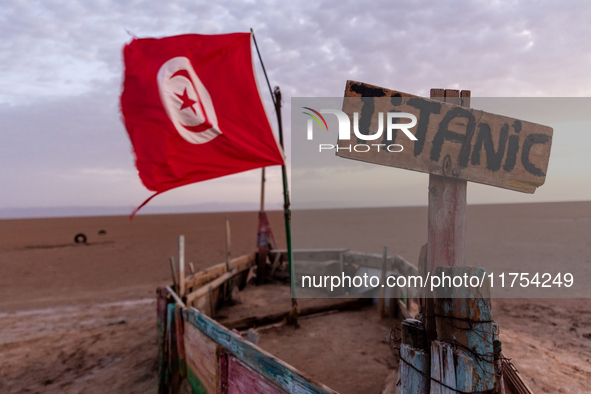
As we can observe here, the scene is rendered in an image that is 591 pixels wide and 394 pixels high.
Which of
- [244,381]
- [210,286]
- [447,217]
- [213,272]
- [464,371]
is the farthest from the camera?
[213,272]

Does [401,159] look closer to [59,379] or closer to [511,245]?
[59,379]

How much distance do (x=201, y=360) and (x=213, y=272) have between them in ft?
12.0

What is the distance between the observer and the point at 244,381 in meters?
2.92

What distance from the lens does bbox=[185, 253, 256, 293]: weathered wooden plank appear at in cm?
633

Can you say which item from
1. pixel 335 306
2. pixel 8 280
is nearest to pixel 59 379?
pixel 335 306

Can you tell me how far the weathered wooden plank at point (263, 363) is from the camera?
224cm

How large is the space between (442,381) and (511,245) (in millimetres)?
21294

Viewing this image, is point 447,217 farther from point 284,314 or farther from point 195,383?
point 284,314

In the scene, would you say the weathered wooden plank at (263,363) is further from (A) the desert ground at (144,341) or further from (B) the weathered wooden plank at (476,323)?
(A) the desert ground at (144,341)

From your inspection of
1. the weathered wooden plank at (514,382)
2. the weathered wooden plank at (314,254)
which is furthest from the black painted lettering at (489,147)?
the weathered wooden plank at (314,254)

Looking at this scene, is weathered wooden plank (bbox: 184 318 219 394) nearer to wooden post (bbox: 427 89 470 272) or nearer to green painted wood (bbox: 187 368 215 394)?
green painted wood (bbox: 187 368 215 394)

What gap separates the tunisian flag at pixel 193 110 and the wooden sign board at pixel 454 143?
3904 mm

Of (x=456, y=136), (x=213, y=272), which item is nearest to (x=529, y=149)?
(x=456, y=136)

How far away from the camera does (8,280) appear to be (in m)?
12.9
